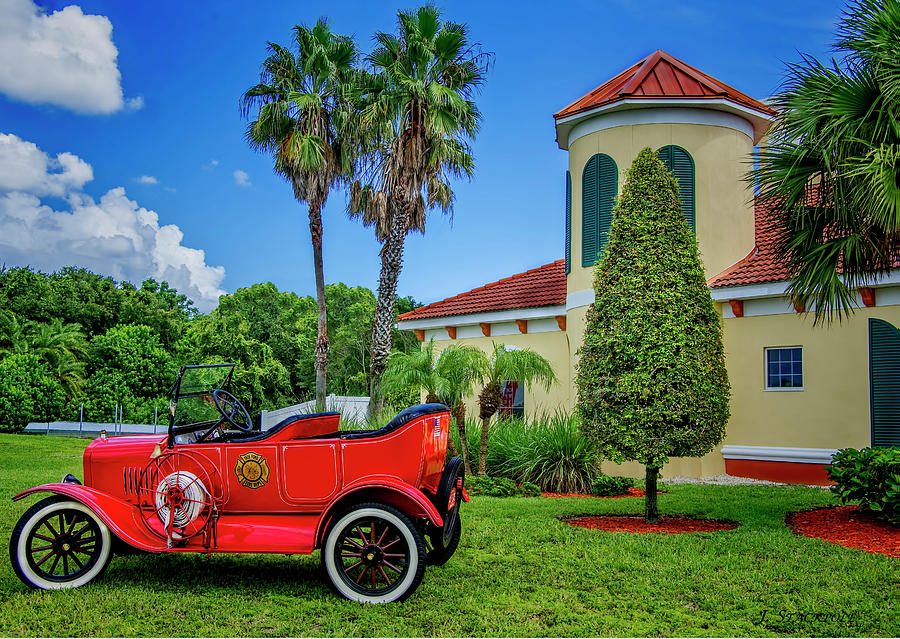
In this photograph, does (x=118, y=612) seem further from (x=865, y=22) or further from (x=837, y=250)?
(x=865, y=22)

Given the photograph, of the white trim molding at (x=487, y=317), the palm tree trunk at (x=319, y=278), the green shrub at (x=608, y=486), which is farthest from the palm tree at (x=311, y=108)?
the green shrub at (x=608, y=486)

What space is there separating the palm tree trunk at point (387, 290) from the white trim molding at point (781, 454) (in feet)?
29.7

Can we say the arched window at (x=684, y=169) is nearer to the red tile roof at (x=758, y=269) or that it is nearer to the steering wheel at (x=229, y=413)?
the red tile roof at (x=758, y=269)

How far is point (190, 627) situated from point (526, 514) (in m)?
5.50

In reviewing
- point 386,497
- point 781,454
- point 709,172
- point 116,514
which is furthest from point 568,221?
point 116,514

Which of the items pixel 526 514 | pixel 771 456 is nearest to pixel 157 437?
pixel 526 514

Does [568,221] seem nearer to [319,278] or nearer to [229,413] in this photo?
[319,278]

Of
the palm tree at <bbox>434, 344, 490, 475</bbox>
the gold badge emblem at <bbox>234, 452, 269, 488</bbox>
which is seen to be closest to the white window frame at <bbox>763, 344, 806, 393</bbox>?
the palm tree at <bbox>434, 344, 490, 475</bbox>

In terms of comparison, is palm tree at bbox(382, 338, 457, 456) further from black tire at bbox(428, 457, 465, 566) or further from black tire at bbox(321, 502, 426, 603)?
black tire at bbox(321, 502, 426, 603)

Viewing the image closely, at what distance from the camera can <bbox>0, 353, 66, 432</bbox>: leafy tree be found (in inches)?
1094

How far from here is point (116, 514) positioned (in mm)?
5820

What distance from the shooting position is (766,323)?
13836mm

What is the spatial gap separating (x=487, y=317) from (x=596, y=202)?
406 cm

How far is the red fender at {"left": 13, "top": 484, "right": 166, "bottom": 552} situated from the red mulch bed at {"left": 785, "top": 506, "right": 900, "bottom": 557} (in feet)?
22.4
